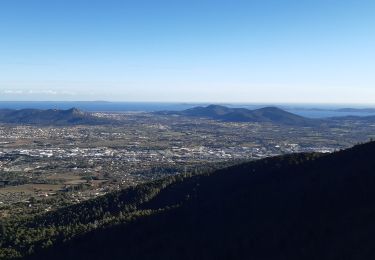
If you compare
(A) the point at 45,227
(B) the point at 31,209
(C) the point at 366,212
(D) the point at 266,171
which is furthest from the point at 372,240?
(B) the point at 31,209

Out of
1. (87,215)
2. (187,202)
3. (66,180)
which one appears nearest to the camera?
(187,202)

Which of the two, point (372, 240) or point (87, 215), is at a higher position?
point (372, 240)

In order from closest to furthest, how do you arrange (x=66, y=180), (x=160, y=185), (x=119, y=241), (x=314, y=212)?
(x=314, y=212) < (x=119, y=241) < (x=160, y=185) < (x=66, y=180)

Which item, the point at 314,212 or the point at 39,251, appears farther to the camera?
the point at 39,251

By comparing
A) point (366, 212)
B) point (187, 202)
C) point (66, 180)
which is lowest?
point (66, 180)

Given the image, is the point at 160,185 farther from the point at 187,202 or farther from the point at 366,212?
the point at 366,212

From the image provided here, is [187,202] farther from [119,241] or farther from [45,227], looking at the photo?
[45,227]
